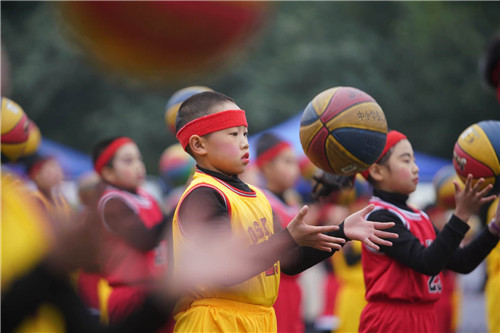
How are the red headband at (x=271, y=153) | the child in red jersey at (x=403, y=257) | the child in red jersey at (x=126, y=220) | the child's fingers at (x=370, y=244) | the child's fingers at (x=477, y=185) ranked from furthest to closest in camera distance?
1. the red headband at (x=271, y=153)
2. the child in red jersey at (x=126, y=220)
3. the child in red jersey at (x=403, y=257)
4. the child's fingers at (x=477, y=185)
5. the child's fingers at (x=370, y=244)

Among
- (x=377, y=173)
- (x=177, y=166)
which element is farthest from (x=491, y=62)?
(x=177, y=166)

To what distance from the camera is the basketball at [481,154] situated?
427 centimetres

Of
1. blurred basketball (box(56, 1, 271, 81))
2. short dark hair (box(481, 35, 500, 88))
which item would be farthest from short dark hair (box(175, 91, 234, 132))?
short dark hair (box(481, 35, 500, 88))

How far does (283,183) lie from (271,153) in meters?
0.35

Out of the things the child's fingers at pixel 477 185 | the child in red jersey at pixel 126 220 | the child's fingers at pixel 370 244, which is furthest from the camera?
the child in red jersey at pixel 126 220

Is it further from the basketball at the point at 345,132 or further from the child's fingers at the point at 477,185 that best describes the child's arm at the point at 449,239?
the basketball at the point at 345,132

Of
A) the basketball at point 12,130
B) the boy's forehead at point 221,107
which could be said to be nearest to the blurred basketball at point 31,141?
the basketball at point 12,130

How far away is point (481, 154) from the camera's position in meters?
4.30

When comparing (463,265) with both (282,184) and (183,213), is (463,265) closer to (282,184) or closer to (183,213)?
(183,213)

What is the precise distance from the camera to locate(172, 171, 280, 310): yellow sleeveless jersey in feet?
11.2

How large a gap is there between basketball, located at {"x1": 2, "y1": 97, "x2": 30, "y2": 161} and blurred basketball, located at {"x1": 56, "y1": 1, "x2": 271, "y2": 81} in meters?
2.21

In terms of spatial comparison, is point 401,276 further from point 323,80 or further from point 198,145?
point 323,80

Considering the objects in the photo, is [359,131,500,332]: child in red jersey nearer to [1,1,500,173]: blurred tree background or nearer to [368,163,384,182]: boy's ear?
[368,163,384,182]: boy's ear

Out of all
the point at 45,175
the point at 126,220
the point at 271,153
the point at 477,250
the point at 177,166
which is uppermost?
the point at 477,250
